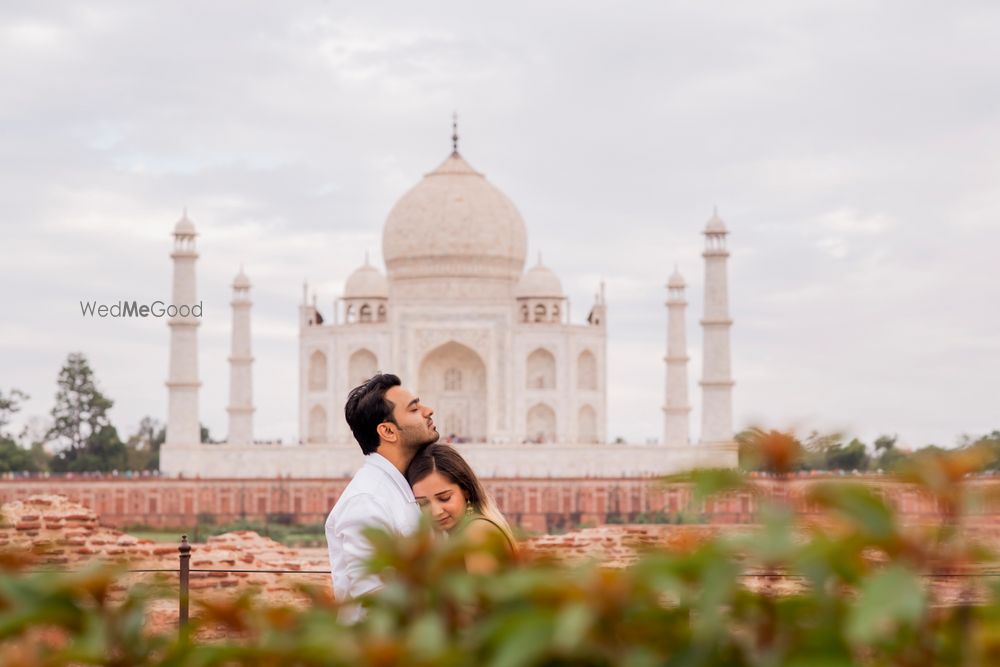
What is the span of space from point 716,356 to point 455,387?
18.7ft

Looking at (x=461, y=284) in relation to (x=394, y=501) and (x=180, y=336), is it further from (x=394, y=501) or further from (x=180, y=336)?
(x=394, y=501)

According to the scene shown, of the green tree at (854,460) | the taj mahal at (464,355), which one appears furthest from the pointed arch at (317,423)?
the green tree at (854,460)

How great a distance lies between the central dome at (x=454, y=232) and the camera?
103 feet

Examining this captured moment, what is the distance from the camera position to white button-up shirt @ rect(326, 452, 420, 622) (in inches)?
107

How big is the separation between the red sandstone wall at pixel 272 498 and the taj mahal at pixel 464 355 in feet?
8.06

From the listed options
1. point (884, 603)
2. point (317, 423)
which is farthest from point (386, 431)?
point (317, 423)

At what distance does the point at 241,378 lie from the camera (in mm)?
31281

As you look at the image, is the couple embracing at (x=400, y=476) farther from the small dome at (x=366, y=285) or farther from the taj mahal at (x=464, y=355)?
the small dome at (x=366, y=285)

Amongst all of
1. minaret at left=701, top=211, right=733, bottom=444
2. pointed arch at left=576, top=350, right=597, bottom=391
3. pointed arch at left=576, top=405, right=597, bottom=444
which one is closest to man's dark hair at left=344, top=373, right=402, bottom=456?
minaret at left=701, top=211, right=733, bottom=444

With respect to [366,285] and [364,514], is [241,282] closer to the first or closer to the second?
[366,285]

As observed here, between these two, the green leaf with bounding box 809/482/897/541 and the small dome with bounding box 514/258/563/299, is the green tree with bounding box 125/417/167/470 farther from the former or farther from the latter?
the green leaf with bounding box 809/482/897/541

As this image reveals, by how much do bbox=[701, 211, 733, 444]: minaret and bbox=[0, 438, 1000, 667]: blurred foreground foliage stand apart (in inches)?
1055

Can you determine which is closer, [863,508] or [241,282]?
[863,508]

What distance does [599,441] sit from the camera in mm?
30125
